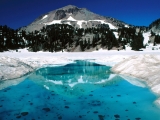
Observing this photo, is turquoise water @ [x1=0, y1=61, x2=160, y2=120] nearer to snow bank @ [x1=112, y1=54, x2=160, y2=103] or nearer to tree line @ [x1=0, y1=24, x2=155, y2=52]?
snow bank @ [x1=112, y1=54, x2=160, y2=103]

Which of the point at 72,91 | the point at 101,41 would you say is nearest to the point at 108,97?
the point at 72,91

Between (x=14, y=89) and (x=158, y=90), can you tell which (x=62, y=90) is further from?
(x=158, y=90)

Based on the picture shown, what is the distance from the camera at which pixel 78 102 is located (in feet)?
54.5

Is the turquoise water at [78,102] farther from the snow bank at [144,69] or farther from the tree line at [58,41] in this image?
the tree line at [58,41]

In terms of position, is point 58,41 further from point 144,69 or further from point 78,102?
point 78,102

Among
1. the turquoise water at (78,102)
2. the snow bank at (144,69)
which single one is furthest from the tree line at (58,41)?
the turquoise water at (78,102)

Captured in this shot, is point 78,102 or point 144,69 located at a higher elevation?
point 144,69

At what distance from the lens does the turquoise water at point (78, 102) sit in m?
13.5

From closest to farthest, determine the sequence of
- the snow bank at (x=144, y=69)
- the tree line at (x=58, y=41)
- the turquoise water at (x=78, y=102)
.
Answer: the turquoise water at (x=78, y=102) < the snow bank at (x=144, y=69) < the tree line at (x=58, y=41)

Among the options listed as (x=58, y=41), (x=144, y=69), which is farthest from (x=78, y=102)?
(x=58, y=41)

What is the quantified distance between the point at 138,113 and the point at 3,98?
11844 millimetres

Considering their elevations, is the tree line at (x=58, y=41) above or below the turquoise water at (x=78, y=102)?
above

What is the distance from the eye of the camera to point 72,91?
67.7 feet

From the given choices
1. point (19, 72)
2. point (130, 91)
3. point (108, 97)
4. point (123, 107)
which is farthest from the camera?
point (19, 72)
